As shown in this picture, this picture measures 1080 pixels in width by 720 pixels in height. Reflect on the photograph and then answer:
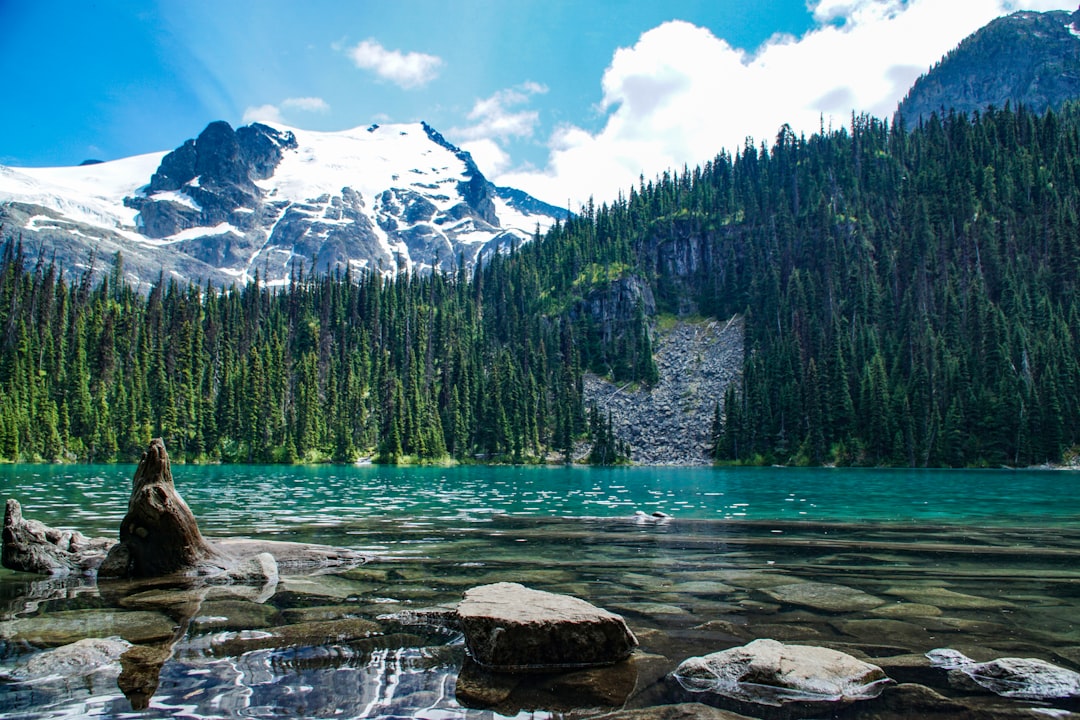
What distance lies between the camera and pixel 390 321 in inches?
7441

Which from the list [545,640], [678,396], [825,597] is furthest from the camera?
[678,396]

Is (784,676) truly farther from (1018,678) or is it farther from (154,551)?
(154,551)

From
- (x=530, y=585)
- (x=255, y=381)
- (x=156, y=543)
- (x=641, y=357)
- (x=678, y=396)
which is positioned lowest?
(x=530, y=585)

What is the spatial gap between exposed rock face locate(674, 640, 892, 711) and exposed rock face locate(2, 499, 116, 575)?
15.0 m

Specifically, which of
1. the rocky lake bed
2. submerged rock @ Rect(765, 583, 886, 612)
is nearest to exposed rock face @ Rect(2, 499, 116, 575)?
the rocky lake bed

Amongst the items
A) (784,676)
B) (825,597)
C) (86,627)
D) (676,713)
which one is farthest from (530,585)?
(86,627)

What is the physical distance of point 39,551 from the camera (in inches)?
619

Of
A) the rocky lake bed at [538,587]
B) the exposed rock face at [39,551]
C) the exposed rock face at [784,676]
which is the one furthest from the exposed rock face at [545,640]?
the exposed rock face at [39,551]

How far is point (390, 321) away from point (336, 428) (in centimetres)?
5873

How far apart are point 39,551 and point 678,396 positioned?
159237mm

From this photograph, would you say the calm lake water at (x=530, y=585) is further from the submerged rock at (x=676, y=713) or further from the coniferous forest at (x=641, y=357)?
the coniferous forest at (x=641, y=357)

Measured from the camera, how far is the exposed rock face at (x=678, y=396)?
484ft

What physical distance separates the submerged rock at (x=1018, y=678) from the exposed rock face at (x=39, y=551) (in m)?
17.8

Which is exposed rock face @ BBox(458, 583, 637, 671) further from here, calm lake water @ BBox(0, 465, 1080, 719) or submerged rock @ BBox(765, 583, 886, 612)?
submerged rock @ BBox(765, 583, 886, 612)
